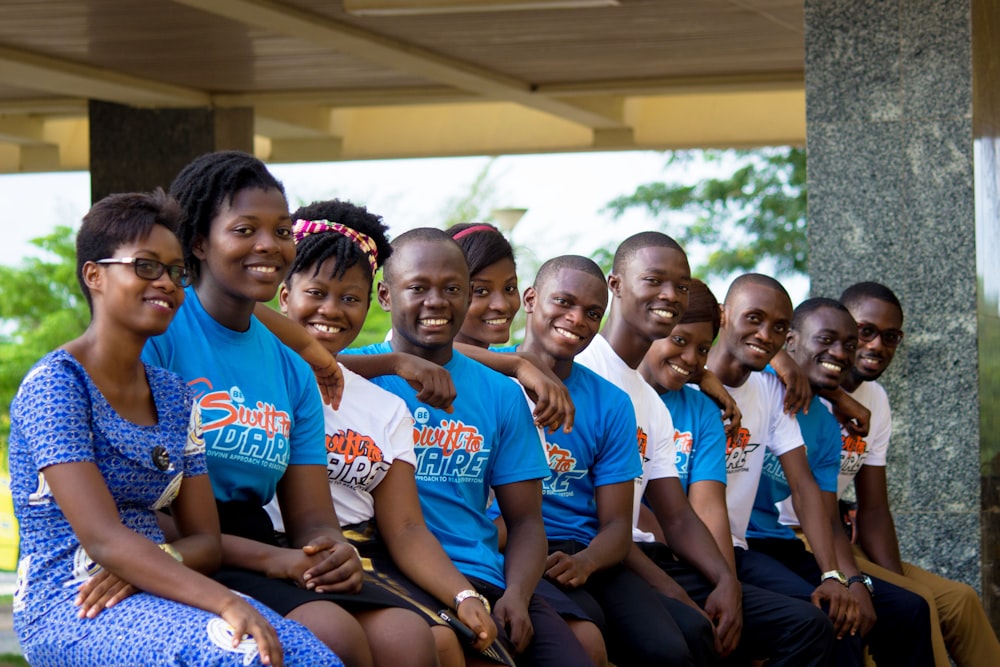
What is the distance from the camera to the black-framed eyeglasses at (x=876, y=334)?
639cm

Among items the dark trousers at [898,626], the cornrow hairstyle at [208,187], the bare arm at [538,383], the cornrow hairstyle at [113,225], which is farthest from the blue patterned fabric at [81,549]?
the dark trousers at [898,626]

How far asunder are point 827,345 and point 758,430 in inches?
21.3

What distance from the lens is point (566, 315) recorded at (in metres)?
4.94

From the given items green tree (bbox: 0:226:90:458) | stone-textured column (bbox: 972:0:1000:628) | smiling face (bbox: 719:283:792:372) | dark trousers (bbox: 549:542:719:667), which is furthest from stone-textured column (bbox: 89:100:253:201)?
green tree (bbox: 0:226:90:458)

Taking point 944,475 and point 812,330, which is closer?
point 812,330

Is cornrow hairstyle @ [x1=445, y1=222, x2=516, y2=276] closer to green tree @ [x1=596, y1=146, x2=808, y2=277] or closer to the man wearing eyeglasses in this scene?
the man wearing eyeglasses

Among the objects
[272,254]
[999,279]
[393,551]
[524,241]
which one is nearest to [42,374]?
[272,254]

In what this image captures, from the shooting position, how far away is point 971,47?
6633 mm

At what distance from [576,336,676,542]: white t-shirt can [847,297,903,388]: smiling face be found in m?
1.50

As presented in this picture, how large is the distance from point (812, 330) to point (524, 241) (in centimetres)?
2524

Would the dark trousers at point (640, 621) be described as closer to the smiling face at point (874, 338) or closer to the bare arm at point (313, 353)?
the bare arm at point (313, 353)

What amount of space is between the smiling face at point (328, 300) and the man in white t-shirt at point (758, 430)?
1.96 m

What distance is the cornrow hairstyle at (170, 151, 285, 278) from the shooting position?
375 centimetres

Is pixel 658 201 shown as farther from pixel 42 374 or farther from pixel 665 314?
pixel 42 374
